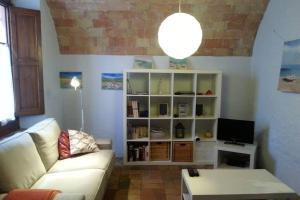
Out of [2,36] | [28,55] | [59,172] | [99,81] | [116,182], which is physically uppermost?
[2,36]

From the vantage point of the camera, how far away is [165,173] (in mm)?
3344

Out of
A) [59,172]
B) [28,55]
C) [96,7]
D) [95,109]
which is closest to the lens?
[59,172]

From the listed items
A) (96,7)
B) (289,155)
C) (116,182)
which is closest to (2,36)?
(96,7)

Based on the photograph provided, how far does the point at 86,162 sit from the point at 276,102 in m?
2.48

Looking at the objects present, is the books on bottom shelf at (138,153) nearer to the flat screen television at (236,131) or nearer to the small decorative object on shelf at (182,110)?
the small decorative object on shelf at (182,110)

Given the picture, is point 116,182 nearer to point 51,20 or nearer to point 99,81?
point 99,81

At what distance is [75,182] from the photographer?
205 centimetres

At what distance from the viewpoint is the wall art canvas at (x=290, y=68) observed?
2535 mm

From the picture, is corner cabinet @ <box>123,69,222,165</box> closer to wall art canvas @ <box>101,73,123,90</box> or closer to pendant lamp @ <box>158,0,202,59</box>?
wall art canvas @ <box>101,73,123,90</box>

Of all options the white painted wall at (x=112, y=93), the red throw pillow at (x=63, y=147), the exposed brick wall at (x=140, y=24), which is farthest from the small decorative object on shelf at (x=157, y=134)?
the red throw pillow at (x=63, y=147)

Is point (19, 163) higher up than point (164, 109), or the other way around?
point (164, 109)

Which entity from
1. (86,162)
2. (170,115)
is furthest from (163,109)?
(86,162)

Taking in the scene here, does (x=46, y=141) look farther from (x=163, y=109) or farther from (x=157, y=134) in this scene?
(x=163, y=109)

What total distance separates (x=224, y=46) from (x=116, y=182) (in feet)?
8.58
